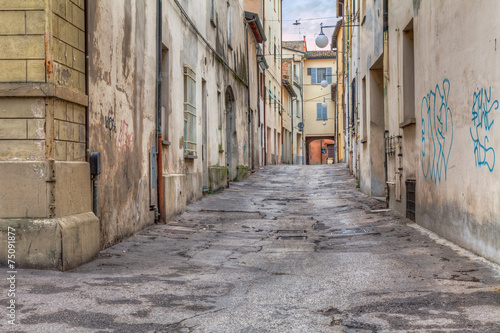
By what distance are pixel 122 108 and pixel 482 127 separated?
4.56m

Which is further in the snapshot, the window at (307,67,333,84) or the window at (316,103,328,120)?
the window at (307,67,333,84)

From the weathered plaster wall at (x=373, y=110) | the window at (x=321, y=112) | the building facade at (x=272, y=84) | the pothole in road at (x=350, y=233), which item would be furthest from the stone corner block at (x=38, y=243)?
the window at (x=321, y=112)

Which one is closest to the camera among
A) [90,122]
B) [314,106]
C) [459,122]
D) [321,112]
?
[90,122]

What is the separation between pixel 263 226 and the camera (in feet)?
31.3

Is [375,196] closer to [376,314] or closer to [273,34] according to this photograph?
[376,314]

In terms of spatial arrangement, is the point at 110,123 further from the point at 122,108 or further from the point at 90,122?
the point at 90,122

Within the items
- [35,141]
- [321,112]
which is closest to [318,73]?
→ [321,112]

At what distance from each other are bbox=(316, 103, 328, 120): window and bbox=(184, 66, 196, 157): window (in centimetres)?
3911

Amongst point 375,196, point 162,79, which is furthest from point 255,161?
point 162,79

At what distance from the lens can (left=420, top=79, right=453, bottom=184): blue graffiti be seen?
6.99m

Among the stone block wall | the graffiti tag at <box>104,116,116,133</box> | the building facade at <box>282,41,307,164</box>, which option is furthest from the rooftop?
the stone block wall

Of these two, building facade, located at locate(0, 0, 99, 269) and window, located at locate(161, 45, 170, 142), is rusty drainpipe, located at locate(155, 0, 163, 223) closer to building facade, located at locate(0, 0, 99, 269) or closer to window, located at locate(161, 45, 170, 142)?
window, located at locate(161, 45, 170, 142)

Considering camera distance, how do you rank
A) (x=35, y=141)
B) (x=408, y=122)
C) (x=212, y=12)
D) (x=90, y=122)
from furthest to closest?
1. (x=212, y=12)
2. (x=408, y=122)
3. (x=90, y=122)
4. (x=35, y=141)

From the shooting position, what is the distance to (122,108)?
743 cm
